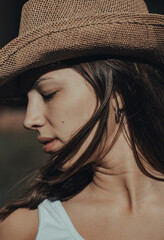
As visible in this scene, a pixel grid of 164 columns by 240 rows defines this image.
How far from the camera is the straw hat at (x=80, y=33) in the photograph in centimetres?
153

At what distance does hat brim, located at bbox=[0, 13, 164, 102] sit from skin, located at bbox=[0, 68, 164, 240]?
0.11 meters

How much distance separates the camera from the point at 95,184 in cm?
189

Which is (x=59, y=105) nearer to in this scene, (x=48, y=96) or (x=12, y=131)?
(x=48, y=96)

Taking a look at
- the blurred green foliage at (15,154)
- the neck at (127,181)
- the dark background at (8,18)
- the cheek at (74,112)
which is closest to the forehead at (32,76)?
the cheek at (74,112)

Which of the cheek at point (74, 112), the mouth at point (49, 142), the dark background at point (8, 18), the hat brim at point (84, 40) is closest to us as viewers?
the hat brim at point (84, 40)

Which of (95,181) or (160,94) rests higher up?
(160,94)

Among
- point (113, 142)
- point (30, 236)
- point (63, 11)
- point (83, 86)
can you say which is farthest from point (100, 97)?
point (30, 236)

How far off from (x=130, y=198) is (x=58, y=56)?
2.30 ft

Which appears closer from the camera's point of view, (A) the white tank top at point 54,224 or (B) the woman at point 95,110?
(B) the woman at point 95,110

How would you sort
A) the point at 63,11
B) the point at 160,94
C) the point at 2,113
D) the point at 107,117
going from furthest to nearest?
the point at 2,113 → the point at 160,94 → the point at 107,117 → the point at 63,11

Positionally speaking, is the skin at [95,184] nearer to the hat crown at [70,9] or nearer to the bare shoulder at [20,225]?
the bare shoulder at [20,225]

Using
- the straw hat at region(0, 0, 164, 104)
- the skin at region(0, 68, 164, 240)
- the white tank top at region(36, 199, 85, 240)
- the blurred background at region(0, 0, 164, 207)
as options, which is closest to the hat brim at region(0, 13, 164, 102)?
the straw hat at region(0, 0, 164, 104)

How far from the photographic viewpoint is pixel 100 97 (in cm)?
168

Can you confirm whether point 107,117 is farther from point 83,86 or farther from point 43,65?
point 43,65
